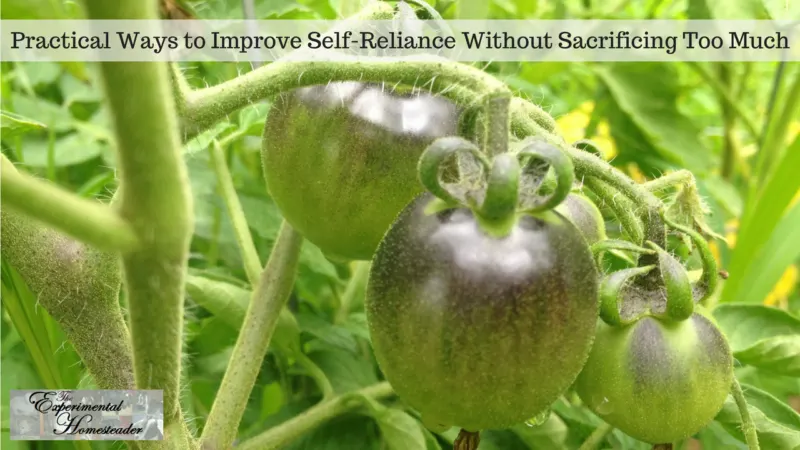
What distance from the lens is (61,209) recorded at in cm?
34

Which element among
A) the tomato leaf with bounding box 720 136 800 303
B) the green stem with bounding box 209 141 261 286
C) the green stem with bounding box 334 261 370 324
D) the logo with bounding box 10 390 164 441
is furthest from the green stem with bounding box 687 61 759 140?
the logo with bounding box 10 390 164 441

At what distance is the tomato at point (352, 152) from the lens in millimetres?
567

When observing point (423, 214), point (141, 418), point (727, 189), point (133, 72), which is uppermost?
point (133, 72)

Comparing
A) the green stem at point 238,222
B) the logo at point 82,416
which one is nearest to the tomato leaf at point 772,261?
the green stem at point 238,222

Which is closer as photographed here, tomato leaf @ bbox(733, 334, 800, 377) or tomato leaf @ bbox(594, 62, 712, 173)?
tomato leaf @ bbox(733, 334, 800, 377)

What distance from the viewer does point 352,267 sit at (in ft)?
3.33

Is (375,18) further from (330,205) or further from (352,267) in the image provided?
(352,267)

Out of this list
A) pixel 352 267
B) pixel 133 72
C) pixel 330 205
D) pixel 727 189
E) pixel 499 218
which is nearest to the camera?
pixel 133 72

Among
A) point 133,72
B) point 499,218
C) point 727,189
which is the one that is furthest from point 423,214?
point 727,189

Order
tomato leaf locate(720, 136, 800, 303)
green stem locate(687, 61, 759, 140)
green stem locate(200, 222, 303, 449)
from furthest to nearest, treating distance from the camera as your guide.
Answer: green stem locate(687, 61, 759, 140)
tomato leaf locate(720, 136, 800, 303)
green stem locate(200, 222, 303, 449)

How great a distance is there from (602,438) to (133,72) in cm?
56

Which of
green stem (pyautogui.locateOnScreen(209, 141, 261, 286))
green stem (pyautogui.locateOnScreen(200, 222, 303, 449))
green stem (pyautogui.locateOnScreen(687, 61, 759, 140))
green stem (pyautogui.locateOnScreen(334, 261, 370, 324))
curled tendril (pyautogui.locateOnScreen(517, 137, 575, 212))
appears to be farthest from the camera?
green stem (pyautogui.locateOnScreen(687, 61, 759, 140))

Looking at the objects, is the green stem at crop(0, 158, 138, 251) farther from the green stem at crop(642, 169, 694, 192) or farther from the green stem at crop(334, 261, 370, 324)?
the green stem at crop(334, 261, 370, 324)

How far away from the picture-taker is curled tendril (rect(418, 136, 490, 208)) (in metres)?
0.44
